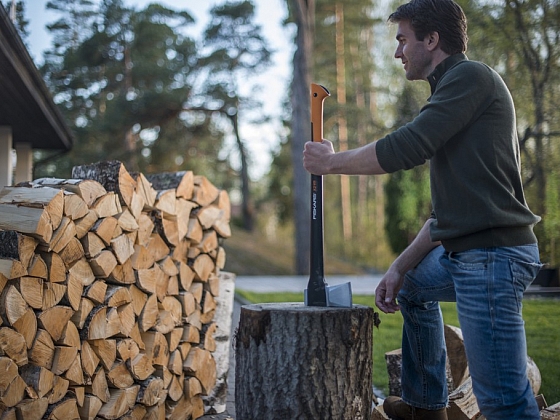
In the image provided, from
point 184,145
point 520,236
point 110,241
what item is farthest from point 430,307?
point 184,145

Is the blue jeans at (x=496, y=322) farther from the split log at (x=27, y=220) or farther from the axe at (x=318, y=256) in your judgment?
the split log at (x=27, y=220)

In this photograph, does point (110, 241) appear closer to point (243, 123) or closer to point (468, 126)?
point (468, 126)

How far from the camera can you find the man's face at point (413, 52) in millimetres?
2104

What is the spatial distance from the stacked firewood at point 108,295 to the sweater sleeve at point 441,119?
142cm

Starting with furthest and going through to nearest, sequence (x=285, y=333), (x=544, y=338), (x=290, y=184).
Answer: (x=290, y=184) → (x=544, y=338) → (x=285, y=333)

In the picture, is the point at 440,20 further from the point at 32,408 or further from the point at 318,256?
the point at 32,408

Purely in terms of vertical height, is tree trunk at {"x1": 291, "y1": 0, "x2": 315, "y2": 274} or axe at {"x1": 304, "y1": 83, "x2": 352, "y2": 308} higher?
tree trunk at {"x1": 291, "y1": 0, "x2": 315, "y2": 274}

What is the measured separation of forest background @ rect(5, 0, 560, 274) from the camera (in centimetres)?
753

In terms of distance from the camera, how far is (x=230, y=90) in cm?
1828

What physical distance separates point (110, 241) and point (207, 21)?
17.7 meters

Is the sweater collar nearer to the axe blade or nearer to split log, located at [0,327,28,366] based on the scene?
the axe blade

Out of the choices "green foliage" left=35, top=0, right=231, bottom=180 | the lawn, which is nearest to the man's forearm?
the lawn

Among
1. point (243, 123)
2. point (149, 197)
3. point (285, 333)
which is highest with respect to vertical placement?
point (243, 123)

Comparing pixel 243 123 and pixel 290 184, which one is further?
pixel 290 184
